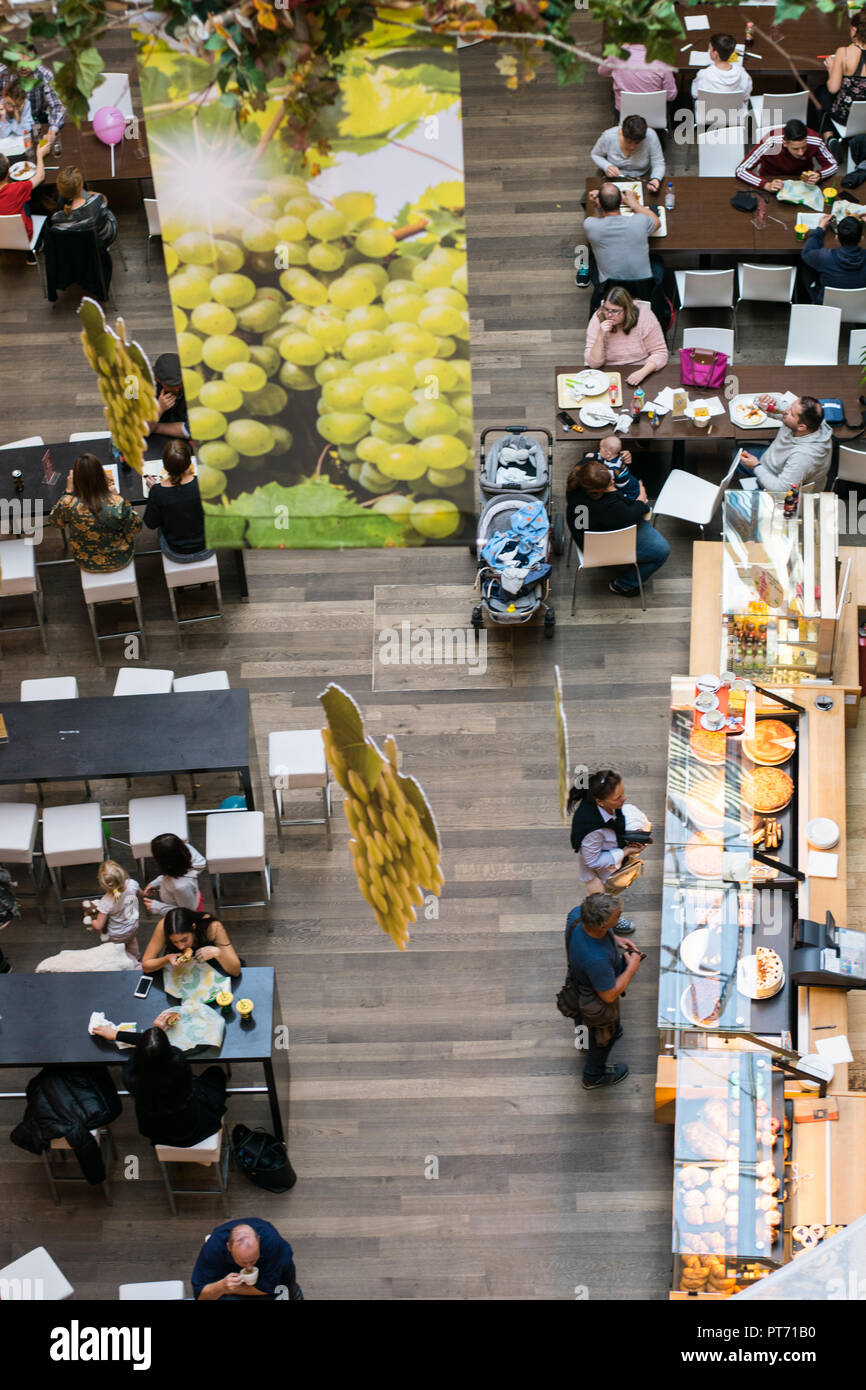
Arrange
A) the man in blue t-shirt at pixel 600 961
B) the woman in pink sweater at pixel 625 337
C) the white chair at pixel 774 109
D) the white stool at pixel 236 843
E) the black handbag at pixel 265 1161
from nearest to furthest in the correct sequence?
1. the man in blue t-shirt at pixel 600 961
2. the black handbag at pixel 265 1161
3. the white stool at pixel 236 843
4. the woman in pink sweater at pixel 625 337
5. the white chair at pixel 774 109

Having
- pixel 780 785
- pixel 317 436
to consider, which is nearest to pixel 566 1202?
pixel 780 785

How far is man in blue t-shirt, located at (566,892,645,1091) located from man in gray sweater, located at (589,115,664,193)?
6402 mm

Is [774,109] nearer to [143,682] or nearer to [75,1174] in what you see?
[143,682]

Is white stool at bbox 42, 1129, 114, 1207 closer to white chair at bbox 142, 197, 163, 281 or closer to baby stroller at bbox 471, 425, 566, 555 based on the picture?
baby stroller at bbox 471, 425, 566, 555

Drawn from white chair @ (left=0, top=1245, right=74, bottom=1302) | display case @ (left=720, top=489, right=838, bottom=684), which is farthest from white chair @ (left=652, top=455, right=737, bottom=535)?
white chair @ (left=0, top=1245, right=74, bottom=1302)

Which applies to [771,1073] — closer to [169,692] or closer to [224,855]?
[224,855]

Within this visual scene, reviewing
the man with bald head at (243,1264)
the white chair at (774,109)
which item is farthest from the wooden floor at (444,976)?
the white chair at (774,109)

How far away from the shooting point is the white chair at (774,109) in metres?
12.8

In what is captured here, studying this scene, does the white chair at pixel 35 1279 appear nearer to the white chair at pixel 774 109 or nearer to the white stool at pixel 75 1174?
the white stool at pixel 75 1174

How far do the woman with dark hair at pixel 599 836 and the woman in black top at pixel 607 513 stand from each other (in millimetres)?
2191

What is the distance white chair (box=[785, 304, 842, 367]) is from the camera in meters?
11.4

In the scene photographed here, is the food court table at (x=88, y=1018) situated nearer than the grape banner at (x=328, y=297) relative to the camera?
No

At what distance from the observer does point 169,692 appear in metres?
9.79

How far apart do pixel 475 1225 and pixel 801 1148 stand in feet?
5.77
